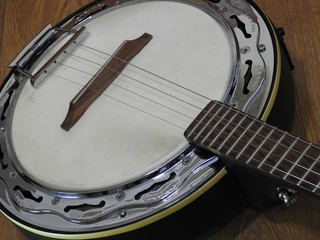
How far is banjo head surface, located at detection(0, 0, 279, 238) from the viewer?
699 millimetres

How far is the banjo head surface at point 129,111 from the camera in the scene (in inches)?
27.5

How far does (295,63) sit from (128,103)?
0.36 meters

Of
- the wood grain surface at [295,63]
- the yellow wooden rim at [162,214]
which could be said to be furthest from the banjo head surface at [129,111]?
the wood grain surface at [295,63]

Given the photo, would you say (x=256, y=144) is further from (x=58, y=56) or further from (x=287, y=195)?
(x=58, y=56)

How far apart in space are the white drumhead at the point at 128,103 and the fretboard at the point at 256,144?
0.03 metres

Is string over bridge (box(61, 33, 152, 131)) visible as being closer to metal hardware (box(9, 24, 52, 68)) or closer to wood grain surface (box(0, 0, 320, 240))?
metal hardware (box(9, 24, 52, 68))

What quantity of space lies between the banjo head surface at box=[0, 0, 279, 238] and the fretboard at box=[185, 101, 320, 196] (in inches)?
1.0

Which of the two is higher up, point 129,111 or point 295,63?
point 129,111

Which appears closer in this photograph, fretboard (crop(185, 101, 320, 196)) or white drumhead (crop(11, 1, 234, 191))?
fretboard (crop(185, 101, 320, 196))

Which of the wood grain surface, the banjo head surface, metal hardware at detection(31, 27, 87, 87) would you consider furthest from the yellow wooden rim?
metal hardware at detection(31, 27, 87, 87)

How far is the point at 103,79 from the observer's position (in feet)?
2.75

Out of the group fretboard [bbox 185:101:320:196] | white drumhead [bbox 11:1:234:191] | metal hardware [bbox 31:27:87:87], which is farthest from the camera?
metal hardware [bbox 31:27:87:87]

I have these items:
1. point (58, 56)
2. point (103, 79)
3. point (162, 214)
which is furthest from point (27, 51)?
point (162, 214)

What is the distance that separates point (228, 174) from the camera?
689 millimetres
